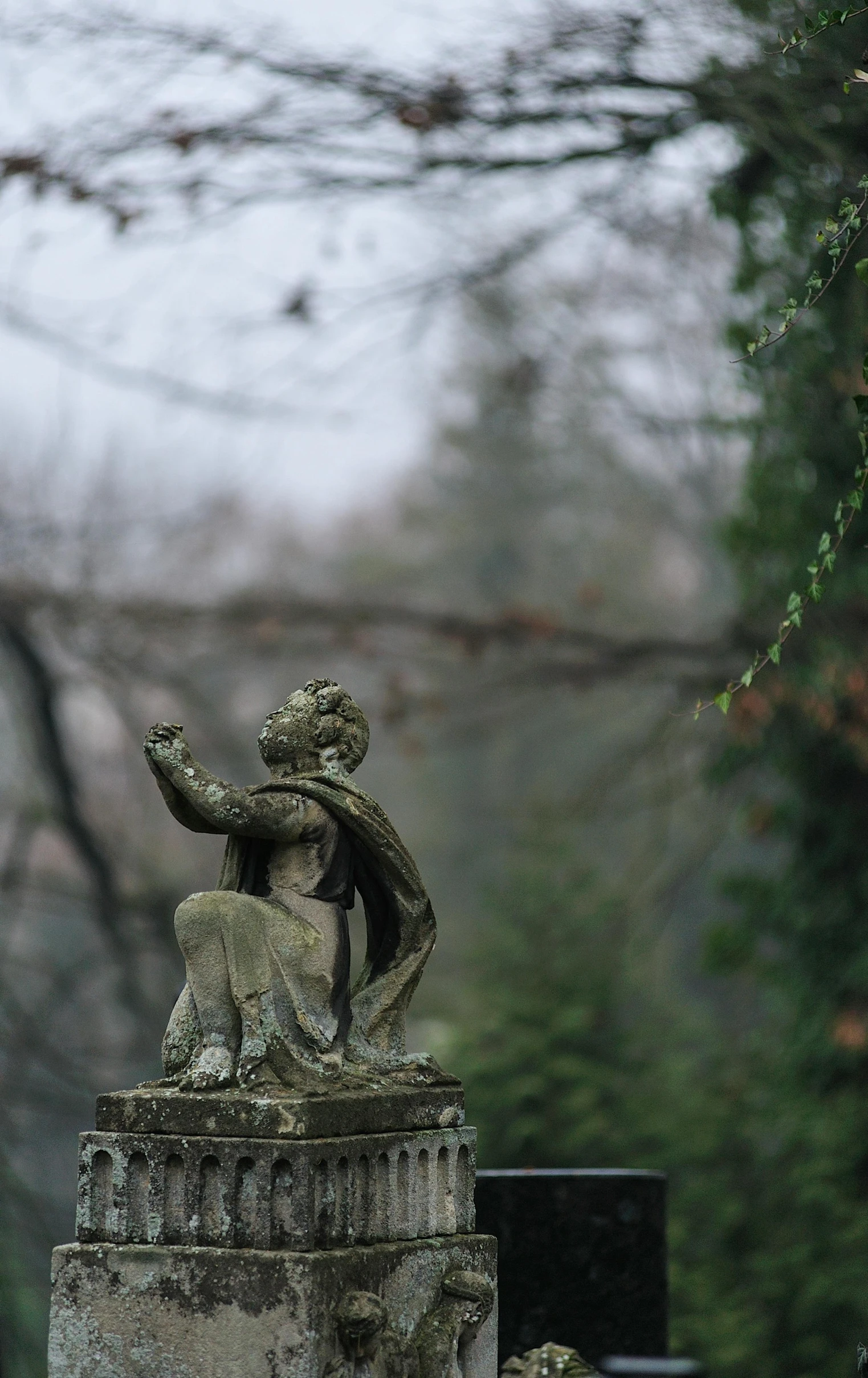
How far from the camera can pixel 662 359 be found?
20.8m

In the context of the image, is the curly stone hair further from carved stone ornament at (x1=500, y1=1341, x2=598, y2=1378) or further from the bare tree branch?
the bare tree branch

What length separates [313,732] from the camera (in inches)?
182

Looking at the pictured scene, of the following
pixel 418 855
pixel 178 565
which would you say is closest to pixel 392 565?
pixel 418 855

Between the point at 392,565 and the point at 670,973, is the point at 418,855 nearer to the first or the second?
the point at 392,565

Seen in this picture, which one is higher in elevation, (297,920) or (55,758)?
(55,758)

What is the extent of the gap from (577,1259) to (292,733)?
109 inches

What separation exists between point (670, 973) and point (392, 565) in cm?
919

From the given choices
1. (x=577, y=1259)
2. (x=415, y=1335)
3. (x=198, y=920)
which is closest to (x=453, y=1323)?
(x=415, y=1335)

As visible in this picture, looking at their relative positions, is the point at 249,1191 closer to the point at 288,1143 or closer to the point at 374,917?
the point at 288,1143

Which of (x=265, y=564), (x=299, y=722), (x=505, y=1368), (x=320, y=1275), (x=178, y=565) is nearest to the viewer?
(x=320, y=1275)

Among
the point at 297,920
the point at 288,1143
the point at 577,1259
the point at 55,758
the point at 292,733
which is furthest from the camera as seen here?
the point at 55,758

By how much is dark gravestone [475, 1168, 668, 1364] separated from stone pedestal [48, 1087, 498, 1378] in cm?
188

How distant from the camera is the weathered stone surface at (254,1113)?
3990mm

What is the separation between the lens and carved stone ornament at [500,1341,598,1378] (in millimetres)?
4953
